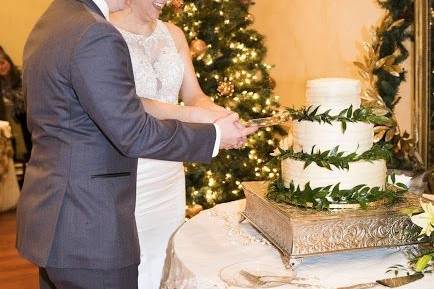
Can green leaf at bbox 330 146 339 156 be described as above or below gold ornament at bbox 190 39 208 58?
below

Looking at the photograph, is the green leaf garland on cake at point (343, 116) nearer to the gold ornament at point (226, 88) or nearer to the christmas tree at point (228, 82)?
the gold ornament at point (226, 88)

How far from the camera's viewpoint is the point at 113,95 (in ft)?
4.91

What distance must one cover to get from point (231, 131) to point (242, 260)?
1.42ft

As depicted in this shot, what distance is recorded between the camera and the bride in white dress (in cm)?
228

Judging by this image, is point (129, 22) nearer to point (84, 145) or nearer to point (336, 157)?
point (84, 145)

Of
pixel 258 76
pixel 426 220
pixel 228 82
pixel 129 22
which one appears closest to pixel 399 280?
pixel 426 220

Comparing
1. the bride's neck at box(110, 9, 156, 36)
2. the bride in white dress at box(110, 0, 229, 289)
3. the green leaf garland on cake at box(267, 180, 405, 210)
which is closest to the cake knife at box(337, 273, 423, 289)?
the green leaf garland on cake at box(267, 180, 405, 210)

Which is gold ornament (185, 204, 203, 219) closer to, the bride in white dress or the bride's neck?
the bride in white dress

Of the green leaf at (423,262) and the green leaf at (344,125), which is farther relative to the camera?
the green leaf at (344,125)

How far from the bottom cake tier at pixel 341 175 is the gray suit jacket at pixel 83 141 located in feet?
1.09

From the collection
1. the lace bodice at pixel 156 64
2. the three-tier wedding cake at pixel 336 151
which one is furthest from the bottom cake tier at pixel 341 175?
the lace bodice at pixel 156 64

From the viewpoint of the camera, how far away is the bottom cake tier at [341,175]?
1.62m

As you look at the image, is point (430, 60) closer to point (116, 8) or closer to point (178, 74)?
point (178, 74)

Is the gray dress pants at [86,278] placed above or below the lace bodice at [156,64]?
below
